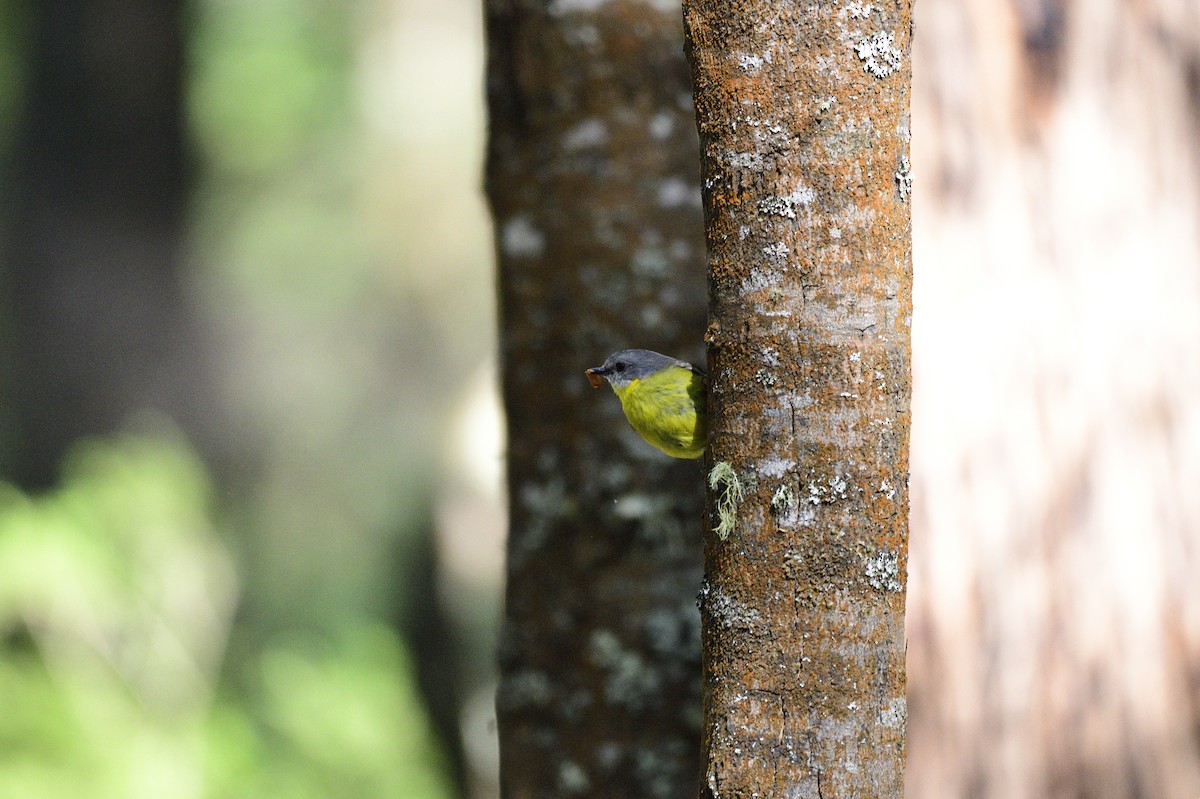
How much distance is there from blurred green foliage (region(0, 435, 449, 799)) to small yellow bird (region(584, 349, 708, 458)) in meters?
3.24

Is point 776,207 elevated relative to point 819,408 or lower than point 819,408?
elevated

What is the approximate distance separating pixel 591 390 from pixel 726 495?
1.07 metres

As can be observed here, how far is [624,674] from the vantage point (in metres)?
1.85

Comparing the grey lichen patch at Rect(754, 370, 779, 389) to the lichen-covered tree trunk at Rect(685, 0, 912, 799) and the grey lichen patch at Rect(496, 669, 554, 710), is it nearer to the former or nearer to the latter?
→ the lichen-covered tree trunk at Rect(685, 0, 912, 799)

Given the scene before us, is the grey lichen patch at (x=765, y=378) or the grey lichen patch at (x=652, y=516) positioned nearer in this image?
the grey lichen patch at (x=765, y=378)

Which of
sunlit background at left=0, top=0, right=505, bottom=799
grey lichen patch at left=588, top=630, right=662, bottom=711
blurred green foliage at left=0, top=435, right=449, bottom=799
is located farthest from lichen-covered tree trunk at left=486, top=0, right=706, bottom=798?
sunlit background at left=0, top=0, right=505, bottom=799

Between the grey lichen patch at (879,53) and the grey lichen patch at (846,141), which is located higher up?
the grey lichen patch at (879,53)

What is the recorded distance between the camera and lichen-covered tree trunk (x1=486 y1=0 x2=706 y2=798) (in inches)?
72.2

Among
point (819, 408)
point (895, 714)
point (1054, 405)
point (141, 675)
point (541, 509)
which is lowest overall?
Answer: point (141, 675)

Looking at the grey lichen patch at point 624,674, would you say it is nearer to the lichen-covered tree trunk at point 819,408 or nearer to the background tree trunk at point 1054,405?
the background tree trunk at point 1054,405

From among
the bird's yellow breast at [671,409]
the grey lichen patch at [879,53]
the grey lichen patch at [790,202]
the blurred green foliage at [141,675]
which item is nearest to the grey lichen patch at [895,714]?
the grey lichen patch at [790,202]

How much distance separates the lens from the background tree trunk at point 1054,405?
1588 millimetres

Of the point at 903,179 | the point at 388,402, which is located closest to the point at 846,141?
the point at 903,179

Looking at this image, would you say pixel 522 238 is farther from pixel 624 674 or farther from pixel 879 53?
pixel 879 53
